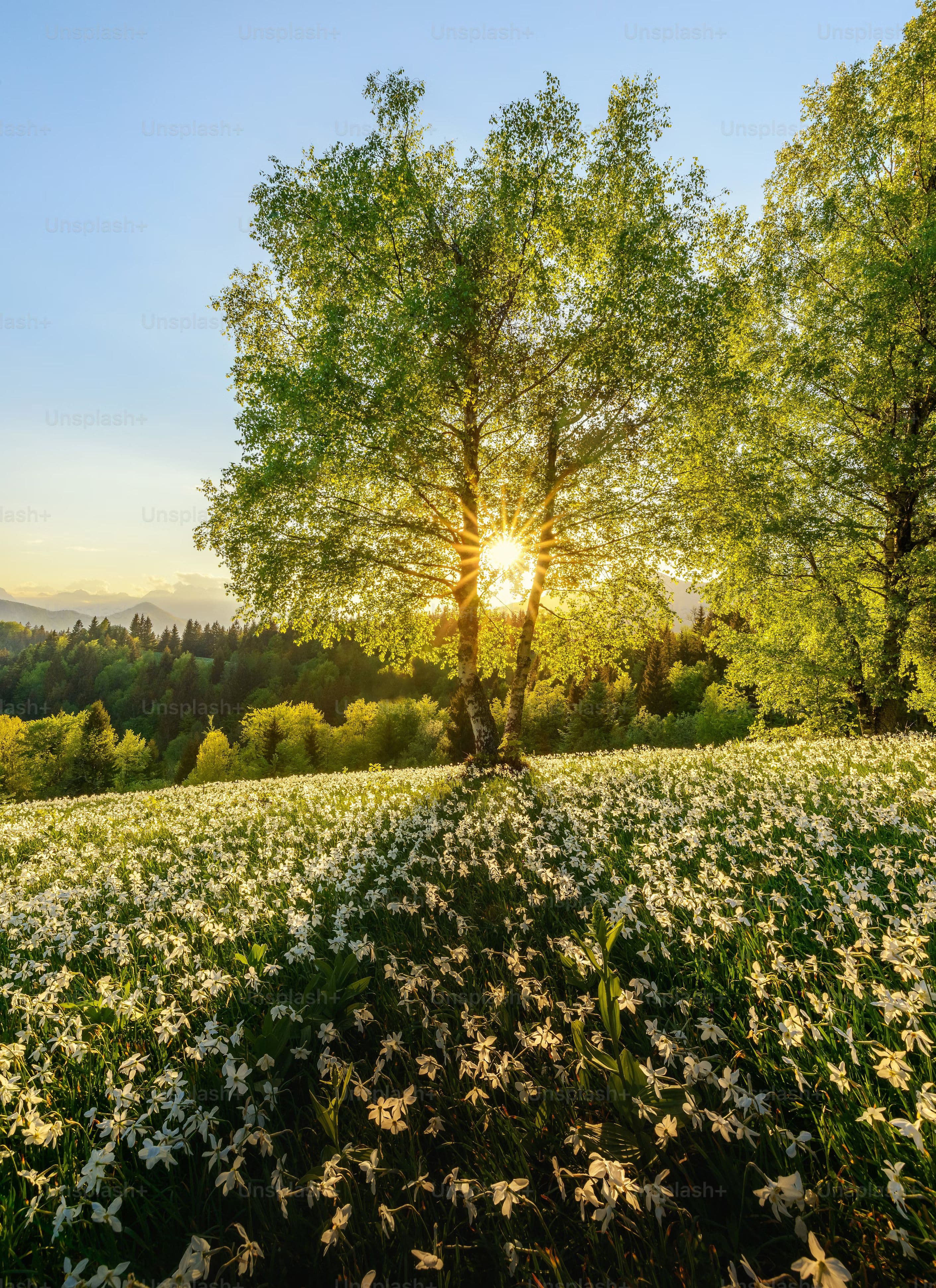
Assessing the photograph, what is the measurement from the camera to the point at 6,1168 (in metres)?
2.99

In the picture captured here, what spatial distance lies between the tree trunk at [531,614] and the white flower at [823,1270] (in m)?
15.1

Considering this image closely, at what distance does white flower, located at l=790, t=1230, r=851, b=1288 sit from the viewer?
1.59m

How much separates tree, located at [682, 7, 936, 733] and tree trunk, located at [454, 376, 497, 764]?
6408 mm

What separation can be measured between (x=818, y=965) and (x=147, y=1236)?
4.05 metres

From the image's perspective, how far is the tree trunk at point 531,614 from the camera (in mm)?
16625

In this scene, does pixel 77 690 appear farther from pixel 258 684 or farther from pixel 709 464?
pixel 709 464

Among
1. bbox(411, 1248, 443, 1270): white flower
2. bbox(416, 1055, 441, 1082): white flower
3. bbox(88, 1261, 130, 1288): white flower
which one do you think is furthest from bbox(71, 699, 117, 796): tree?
bbox(411, 1248, 443, 1270): white flower

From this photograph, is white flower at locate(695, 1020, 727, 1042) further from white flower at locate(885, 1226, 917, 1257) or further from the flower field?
white flower at locate(885, 1226, 917, 1257)

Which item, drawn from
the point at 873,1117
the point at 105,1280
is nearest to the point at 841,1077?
the point at 873,1117

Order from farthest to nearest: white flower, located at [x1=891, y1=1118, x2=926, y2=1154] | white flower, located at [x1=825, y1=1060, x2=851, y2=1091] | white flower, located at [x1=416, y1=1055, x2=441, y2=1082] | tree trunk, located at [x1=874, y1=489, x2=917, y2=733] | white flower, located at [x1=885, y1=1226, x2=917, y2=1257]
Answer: tree trunk, located at [x1=874, y1=489, x2=917, y2=733] → white flower, located at [x1=416, y1=1055, x2=441, y2=1082] → white flower, located at [x1=825, y1=1060, x2=851, y2=1091] → white flower, located at [x1=891, y1=1118, x2=926, y2=1154] → white flower, located at [x1=885, y1=1226, x2=917, y2=1257]

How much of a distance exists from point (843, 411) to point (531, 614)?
14.4m

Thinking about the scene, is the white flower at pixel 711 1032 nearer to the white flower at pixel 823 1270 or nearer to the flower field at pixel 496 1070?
the flower field at pixel 496 1070

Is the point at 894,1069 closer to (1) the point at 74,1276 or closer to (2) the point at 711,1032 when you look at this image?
(2) the point at 711,1032

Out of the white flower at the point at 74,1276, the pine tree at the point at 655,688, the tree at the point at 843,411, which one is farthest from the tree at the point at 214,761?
the white flower at the point at 74,1276
